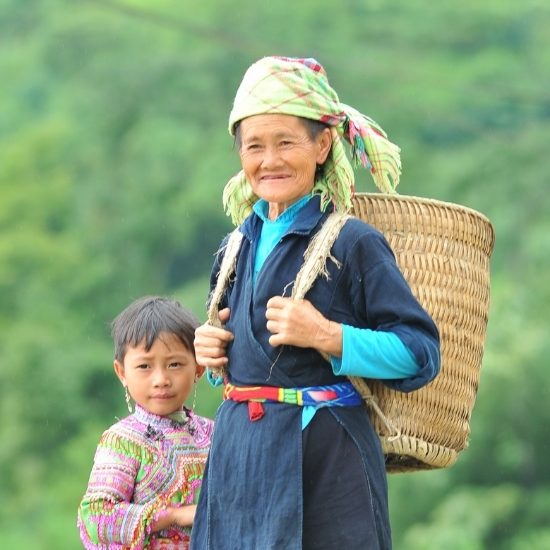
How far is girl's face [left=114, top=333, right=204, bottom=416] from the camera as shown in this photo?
402cm

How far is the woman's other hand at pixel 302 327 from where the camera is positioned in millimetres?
3482

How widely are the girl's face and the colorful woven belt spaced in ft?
1.42

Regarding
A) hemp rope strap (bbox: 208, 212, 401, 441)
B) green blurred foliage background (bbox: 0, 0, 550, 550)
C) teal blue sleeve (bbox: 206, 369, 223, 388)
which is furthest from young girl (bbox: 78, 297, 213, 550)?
green blurred foliage background (bbox: 0, 0, 550, 550)

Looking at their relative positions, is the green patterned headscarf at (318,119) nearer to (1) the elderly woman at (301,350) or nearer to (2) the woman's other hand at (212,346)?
(1) the elderly woman at (301,350)

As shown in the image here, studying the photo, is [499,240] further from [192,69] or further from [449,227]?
[449,227]

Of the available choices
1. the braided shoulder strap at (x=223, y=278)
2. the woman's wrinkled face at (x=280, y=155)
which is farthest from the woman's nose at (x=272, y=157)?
the braided shoulder strap at (x=223, y=278)

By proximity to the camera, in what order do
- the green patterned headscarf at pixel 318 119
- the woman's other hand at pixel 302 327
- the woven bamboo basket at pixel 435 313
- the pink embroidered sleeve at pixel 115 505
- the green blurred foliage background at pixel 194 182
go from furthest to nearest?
the green blurred foliage background at pixel 194 182
the pink embroidered sleeve at pixel 115 505
the woven bamboo basket at pixel 435 313
the green patterned headscarf at pixel 318 119
the woman's other hand at pixel 302 327

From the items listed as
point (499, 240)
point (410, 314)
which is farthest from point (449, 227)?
point (499, 240)

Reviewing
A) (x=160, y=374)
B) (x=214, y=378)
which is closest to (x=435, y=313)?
(x=214, y=378)

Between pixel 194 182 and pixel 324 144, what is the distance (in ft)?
80.4

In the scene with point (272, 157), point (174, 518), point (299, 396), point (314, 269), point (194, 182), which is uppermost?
point (194, 182)

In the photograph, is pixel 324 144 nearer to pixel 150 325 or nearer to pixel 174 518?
pixel 150 325

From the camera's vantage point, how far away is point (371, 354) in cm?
350

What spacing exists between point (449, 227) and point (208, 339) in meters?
0.61
